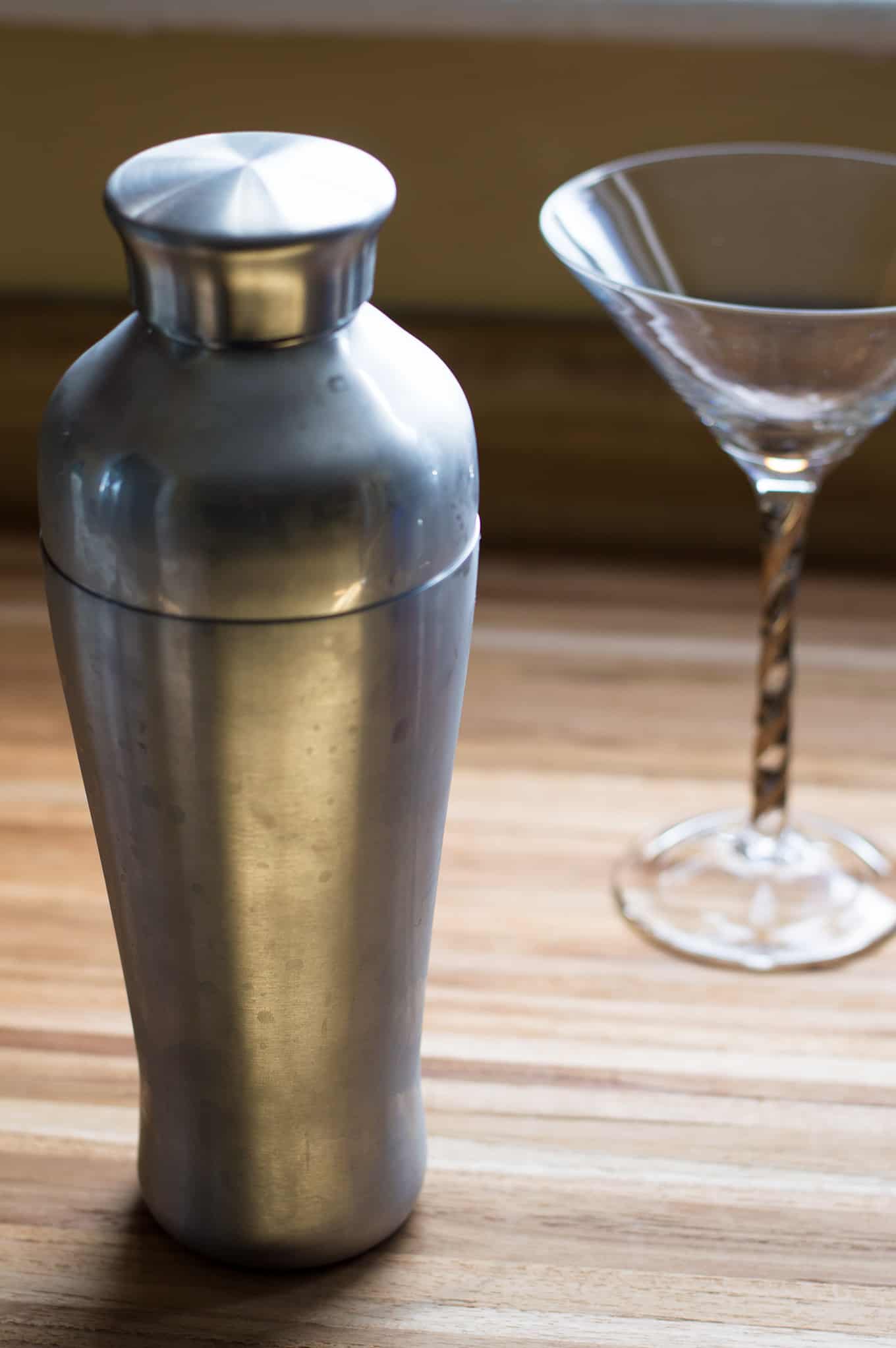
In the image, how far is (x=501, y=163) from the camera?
0.71 meters

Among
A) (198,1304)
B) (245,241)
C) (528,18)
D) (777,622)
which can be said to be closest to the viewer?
(245,241)

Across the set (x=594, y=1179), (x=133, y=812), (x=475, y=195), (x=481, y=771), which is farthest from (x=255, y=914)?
(x=475, y=195)

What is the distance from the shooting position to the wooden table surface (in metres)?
0.39

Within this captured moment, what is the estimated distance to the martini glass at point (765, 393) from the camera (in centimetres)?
48

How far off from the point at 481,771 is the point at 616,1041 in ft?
0.48

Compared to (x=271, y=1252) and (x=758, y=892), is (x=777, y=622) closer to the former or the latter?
(x=758, y=892)

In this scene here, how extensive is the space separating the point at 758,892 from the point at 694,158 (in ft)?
0.81

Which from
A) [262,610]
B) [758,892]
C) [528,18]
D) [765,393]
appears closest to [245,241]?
[262,610]

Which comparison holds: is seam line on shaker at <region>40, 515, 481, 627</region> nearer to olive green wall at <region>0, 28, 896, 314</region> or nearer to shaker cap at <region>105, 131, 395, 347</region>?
shaker cap at <region>105, 131, 395, 347</region>

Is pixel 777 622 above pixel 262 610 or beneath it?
beneath

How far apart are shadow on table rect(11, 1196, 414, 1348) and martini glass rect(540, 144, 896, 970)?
0.18 m

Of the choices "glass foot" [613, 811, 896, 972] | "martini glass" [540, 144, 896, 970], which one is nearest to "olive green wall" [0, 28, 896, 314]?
"martini glass" [540, 144, 896, 970]

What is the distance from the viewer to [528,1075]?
1.50 feet

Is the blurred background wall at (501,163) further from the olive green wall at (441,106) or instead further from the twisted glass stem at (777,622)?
the twisted glass stem at (777,622)
